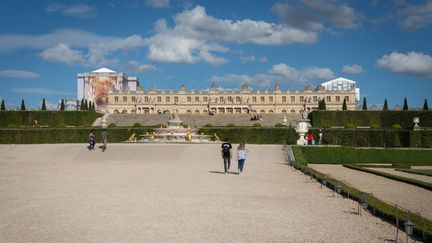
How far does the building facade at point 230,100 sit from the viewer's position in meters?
95.5

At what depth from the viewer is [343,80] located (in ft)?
401

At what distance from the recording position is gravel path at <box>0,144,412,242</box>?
8023 millimetres

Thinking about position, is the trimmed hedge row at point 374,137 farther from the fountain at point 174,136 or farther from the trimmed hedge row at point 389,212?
the trimmed hedge row at point 389,212

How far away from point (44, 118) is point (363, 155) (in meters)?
39.9

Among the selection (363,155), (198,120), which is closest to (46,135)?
(363,155)

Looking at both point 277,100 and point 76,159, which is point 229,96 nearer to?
point 277,100

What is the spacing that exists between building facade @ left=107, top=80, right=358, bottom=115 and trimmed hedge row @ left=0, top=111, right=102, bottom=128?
36.9 meters

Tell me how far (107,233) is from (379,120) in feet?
169

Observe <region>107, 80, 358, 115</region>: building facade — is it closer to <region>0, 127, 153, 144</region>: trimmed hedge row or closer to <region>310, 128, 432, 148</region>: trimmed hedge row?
<region>0, 127, 153, 144</region>: trimmed hedge row

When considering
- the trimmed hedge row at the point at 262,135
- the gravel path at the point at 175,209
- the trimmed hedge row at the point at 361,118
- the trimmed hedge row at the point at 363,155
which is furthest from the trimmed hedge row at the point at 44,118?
the gravel path at the point at 175,209

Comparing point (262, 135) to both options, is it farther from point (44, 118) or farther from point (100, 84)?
point (100, 84)

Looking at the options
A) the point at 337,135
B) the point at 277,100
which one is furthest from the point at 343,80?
the point at 337,135

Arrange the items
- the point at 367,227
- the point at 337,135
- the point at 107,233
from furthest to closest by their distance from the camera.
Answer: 1. the point at 337,135
2. the point at 367,227
3. the point at 107,233

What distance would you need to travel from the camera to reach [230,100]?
97.3 meters
